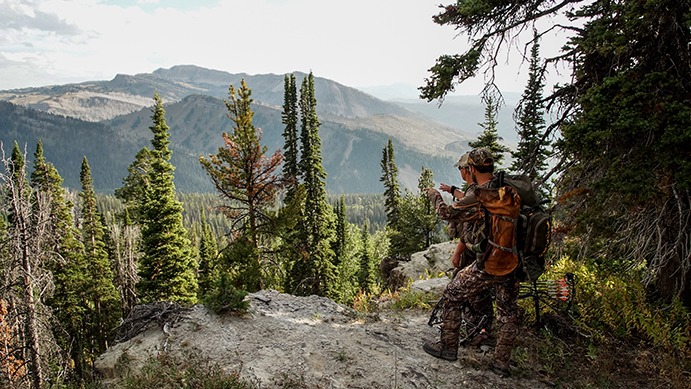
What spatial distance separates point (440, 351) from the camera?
223 inches

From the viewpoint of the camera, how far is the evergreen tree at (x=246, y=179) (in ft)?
49.6

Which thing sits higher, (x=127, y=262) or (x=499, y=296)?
(x=499, y=296)

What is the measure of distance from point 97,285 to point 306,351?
1410 inches

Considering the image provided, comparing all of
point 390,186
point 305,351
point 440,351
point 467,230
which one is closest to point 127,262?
point 390,186

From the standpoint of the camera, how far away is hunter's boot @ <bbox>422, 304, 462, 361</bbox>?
555cm

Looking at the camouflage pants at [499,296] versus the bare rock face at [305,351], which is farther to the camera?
the camouflage pants at [499,296]

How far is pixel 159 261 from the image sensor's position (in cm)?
2345

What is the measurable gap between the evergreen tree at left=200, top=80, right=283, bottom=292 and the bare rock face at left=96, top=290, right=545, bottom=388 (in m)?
8.07

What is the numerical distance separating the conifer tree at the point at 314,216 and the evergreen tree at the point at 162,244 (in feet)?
30.0

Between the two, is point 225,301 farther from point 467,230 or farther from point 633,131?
point 633,131

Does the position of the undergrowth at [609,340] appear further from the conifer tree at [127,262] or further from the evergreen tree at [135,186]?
the conifer tree at [127,262]

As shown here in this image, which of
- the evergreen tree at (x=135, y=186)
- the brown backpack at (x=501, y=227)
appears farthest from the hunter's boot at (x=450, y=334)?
the evergreen tree at (x=135, y=186)

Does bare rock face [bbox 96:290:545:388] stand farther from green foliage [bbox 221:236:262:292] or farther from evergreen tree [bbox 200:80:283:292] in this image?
evergreen tree [bbox 200:80:283:292]

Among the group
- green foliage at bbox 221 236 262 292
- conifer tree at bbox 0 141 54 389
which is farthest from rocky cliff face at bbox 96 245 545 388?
conifer tree at bbox 0 141 54 389
